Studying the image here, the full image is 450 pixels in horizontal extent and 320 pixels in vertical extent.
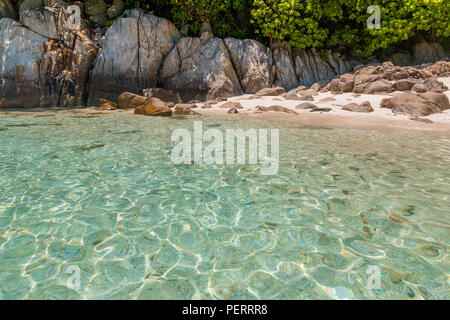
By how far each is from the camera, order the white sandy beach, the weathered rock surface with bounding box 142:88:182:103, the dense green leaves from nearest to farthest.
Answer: the white sandy beach, the weathered rock surface with bounding box 142:88:182:103, the dense green leaves

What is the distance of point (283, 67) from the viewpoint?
18453 millimetres

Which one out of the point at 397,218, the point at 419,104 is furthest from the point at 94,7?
the point at 397,218

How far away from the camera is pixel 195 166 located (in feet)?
16.7

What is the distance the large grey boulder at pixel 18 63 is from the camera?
49.5ft

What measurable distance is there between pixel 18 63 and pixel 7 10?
4306mm

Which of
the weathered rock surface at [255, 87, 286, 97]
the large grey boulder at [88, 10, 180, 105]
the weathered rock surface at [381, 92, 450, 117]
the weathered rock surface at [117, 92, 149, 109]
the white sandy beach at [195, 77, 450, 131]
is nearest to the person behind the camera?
the white sandy beach at [195, 77, 450, 131]

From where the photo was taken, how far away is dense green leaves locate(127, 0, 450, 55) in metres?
17.2

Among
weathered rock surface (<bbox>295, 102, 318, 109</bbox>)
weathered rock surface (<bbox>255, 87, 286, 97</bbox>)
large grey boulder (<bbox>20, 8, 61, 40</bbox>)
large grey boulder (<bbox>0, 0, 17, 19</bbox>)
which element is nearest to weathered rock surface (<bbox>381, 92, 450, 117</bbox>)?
weathered rock surface (<bbox>295, 102, 318, 109</bbox>)

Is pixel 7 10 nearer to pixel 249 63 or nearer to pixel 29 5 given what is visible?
pixel 29 5

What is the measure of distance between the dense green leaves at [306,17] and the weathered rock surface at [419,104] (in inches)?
339

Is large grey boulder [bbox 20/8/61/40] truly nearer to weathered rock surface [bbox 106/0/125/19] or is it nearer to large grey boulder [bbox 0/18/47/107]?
large grey boulder [bbox 0/18/47/107]
